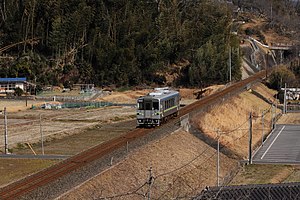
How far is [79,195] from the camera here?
21734mm

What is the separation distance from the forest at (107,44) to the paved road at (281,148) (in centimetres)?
3060

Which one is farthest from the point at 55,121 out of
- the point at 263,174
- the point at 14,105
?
the point at 263,174

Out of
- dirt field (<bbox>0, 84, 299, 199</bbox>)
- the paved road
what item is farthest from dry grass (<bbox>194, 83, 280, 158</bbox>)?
the paved road

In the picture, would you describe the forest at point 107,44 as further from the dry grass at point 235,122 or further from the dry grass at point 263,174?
the dry grass at point 263,174

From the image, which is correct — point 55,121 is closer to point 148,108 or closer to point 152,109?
point 148,108

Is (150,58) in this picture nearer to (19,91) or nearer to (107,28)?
(107,28)

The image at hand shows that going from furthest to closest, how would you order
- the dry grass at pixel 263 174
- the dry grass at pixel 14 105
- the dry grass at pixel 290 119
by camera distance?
the dry grass at pixel 290 119
the dry grass at pixel 14 105
the dry grass at pixel 263 174

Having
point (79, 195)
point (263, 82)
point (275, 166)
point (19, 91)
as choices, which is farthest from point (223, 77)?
point (79, 195)

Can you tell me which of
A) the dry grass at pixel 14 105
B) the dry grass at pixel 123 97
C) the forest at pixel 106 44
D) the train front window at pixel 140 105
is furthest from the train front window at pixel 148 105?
the forest at pixel 106 44

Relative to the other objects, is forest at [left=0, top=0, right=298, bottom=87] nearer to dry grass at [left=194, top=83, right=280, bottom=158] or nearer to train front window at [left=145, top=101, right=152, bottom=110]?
dry grass at [left=194, top=83, right=280, bottom=158]

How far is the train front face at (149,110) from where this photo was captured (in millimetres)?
36500

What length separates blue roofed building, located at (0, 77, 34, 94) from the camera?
71.9 metres

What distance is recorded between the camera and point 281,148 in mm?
41156

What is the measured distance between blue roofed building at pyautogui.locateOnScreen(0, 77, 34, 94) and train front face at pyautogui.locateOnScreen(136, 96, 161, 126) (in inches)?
1547
